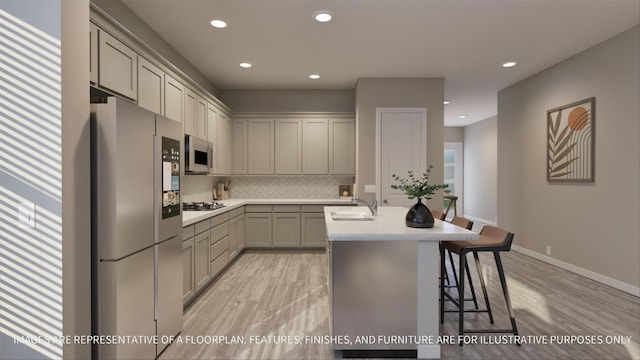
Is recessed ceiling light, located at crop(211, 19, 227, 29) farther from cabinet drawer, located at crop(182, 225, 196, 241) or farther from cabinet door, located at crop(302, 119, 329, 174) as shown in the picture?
cabinet door, located at crop(302, 119, 329, 174)

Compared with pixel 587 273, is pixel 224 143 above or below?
above

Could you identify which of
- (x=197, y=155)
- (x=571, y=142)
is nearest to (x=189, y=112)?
(x=197, y=155)

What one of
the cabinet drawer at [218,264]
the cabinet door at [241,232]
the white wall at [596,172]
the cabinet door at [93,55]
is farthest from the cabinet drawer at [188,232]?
the white wall at [596,172]

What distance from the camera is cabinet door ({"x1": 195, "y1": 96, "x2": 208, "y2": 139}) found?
4.03m

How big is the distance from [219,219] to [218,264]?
0.55m

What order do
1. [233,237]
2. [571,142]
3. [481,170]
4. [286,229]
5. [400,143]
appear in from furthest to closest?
[481,170]
[286,229]
[400,143]
[233,237]
[571,142]

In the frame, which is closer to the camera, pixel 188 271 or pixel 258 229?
pixel 188 271

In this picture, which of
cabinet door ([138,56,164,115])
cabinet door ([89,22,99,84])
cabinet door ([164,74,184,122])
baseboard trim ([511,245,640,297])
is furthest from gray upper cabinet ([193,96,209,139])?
baseboard trim ([511,245,640,297])

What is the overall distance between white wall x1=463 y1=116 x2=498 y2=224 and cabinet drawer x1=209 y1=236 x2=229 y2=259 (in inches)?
270

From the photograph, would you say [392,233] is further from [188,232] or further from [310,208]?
[310,208]

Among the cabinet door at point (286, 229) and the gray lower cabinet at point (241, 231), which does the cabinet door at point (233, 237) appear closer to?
the gray lower cabinet at point (241, 231)

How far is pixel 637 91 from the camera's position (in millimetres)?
3309

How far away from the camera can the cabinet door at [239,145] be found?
5.48 m

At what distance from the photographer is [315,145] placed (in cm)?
549
